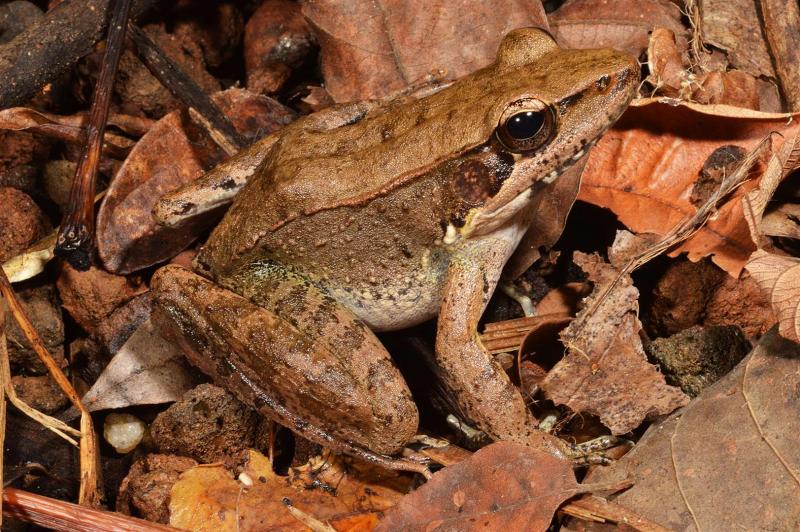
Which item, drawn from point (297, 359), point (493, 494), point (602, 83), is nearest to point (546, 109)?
point (602, 83)

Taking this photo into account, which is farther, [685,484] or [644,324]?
[644,324]

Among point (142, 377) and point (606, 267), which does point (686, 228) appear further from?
point (142, 377)

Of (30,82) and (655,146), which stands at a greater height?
(30,82)

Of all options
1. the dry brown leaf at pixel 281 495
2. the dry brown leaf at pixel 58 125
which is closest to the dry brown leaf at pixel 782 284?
the dry brown leaf at pixel 281 495

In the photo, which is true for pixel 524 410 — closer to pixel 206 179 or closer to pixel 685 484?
pixel 685 484

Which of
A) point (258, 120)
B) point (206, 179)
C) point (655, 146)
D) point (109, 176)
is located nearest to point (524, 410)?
point (655, 146)

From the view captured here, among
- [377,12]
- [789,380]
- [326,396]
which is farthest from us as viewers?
[377,12]

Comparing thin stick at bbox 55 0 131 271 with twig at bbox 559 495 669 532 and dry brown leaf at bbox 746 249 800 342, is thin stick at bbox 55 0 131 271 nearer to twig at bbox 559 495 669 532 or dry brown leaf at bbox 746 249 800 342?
twig at bbox 559 495 669 532
